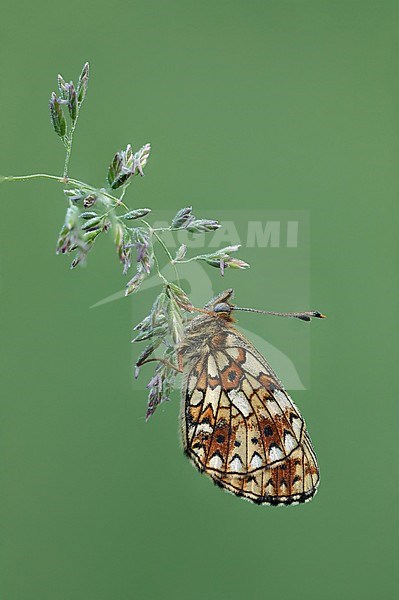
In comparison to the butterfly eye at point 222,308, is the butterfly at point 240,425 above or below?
below

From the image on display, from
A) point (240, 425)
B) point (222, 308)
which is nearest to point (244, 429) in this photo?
point (240, 425)

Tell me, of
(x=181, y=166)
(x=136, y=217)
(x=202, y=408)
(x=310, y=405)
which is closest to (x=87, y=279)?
(x=181, y=166)

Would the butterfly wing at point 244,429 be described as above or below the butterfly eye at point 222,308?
below

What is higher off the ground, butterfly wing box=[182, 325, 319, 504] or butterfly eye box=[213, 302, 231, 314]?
butterfly eye box=[213, 302, 231, 314]

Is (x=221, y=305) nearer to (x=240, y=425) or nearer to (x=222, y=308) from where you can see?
(x=222, y=308)

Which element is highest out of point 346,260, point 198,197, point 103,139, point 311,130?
point 311,130

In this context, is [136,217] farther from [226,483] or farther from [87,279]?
[87,279]
